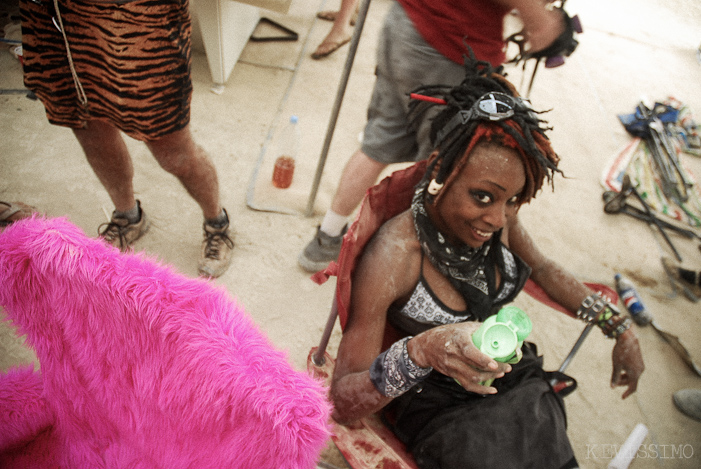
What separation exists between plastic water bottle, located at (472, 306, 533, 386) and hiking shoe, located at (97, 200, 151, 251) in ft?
6.26

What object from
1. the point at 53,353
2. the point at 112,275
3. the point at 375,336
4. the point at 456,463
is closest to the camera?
the point at 112,275

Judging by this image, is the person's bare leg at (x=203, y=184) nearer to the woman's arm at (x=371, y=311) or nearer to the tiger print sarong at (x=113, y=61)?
the tiger print sarong at (x=113, y=61)

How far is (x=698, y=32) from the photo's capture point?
7.34 metres

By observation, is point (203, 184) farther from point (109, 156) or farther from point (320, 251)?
point (320, 251)

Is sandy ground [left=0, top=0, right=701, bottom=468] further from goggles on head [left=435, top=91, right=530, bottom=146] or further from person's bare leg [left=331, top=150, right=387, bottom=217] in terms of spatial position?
goggles on head [left=435, top=91, right=530, bottom=146]

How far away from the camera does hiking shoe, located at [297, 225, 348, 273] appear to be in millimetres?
2423

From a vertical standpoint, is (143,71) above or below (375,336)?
above

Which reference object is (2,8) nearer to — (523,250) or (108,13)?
(108,13)

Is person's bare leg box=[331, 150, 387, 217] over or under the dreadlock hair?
under

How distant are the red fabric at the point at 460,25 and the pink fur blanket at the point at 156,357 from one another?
129 cm

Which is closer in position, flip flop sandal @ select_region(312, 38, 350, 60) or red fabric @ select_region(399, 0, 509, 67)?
red fabric @ select_region(399, 0, 509, 67)

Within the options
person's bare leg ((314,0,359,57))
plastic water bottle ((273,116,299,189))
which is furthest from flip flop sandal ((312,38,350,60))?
plastic water bottle ((273,116,299,189))

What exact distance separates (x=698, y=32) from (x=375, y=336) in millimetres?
9050

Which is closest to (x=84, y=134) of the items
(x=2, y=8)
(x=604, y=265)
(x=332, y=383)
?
(x=332, y=383)
